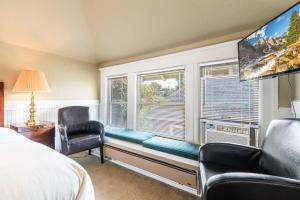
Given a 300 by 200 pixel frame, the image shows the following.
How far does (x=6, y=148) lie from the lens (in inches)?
44.6

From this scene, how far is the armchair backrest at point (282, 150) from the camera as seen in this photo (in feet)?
3.59

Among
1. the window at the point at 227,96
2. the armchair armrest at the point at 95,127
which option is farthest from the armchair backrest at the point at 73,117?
the window at the point at 227,96

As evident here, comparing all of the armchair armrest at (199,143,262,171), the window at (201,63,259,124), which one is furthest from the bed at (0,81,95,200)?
the window at (201,63,259,124)

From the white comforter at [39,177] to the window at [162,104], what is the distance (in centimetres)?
188

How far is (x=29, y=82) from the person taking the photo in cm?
241

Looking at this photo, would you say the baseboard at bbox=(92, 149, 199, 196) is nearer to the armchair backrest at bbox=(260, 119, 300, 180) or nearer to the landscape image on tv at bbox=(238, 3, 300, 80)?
the armchair backrest at bbox=(260, 119, 300, 180)

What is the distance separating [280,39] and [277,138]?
0.80 meters

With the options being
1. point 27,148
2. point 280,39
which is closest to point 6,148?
point 27,148

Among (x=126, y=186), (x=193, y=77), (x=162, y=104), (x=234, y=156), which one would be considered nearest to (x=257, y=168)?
(x=234, y=156)

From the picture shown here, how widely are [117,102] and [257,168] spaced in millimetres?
2803

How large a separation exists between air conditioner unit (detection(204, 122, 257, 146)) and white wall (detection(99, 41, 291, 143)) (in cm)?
12

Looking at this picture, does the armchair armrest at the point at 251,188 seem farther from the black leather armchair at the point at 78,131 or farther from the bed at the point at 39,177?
the black leather armchair at the point at 78,131

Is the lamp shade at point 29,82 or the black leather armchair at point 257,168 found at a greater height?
the lamp shade at point 29,82

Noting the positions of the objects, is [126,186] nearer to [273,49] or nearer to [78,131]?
[78,131]
